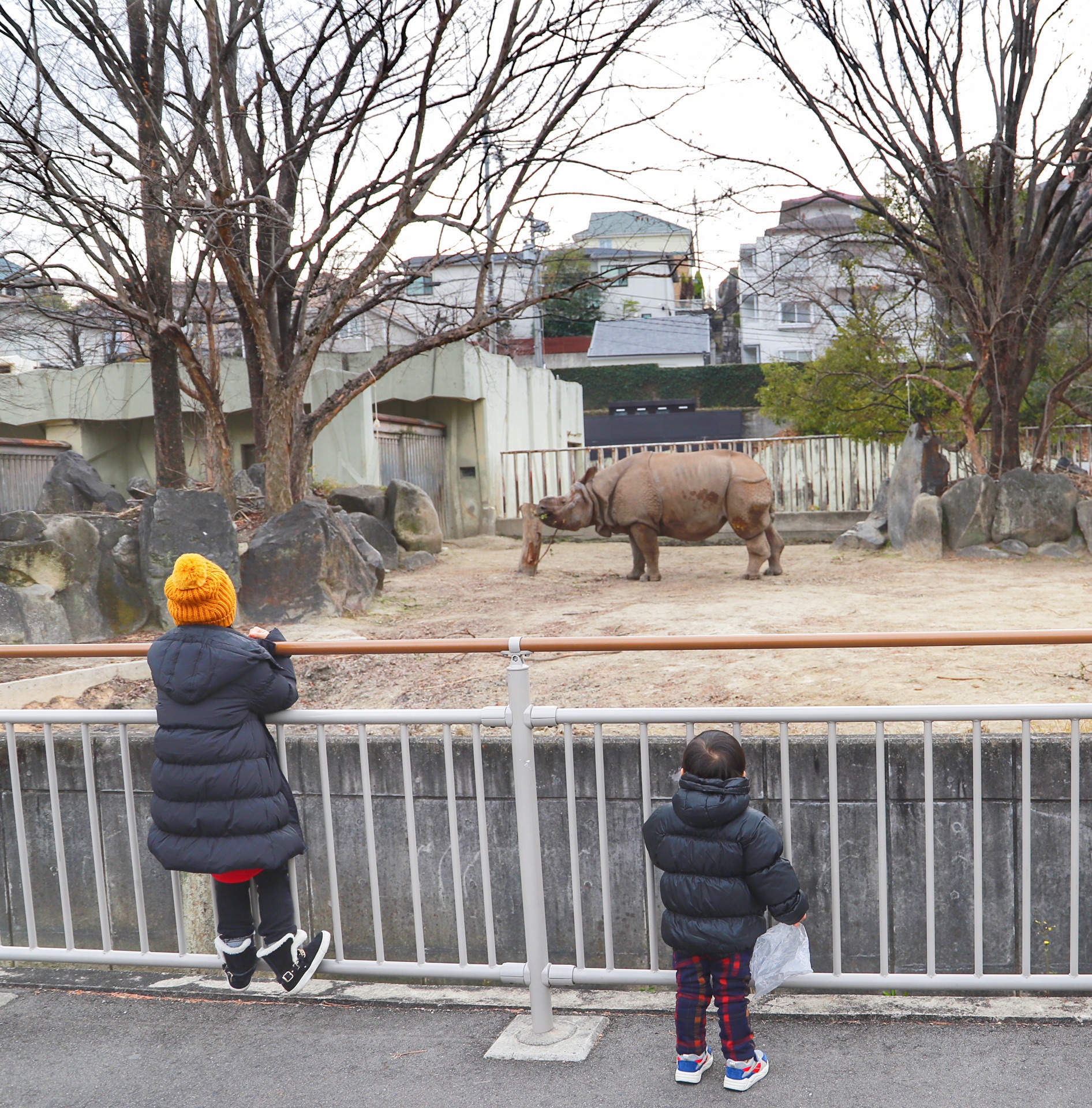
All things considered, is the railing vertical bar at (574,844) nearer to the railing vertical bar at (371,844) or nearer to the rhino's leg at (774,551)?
the railing vertical bar at (371,844)

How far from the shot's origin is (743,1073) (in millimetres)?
2770

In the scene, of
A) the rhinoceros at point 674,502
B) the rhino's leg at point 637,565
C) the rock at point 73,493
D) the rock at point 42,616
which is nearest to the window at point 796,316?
the rhinoceros at point 674,502

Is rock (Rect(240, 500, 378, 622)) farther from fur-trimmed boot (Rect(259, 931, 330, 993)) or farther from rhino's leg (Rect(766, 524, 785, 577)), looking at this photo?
fur-trimmed boot (Rect(259, 931, 330, 993))

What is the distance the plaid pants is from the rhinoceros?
8548 mm

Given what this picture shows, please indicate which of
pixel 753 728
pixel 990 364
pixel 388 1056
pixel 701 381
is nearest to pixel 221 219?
pixel 753 728

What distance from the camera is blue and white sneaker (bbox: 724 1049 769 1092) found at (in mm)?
2758

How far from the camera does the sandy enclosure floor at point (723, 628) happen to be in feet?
19.9

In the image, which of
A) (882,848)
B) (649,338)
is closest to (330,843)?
(882,848)

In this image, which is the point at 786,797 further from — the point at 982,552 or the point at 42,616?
the point at 982,552

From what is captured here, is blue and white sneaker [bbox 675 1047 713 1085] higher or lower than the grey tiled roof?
lower

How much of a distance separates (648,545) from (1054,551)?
473 cm

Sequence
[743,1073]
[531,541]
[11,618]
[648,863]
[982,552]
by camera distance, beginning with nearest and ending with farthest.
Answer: [743,1073] → [648,863] → [11,618] → [531,541] → [982,552]

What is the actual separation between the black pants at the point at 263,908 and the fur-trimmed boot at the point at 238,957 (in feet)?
0.05

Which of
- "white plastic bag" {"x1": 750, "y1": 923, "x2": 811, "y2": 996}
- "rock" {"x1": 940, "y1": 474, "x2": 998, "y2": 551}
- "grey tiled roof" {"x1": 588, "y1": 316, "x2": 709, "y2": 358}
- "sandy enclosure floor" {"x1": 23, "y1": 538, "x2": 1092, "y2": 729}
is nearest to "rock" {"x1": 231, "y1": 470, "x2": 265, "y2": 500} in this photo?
"sandy enclosure floor" {"x1": 23, "y1": 538, "x2": 1092, "y2": 729}
